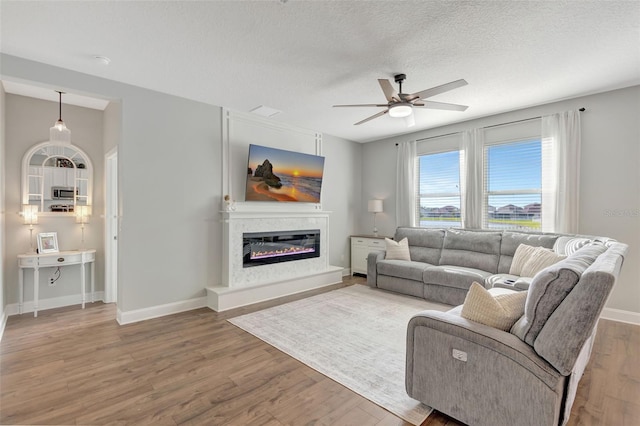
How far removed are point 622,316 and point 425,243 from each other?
2509mm

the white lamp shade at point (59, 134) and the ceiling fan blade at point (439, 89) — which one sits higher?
the ceiling fan blade at point (439, 89)

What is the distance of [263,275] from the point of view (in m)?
4.52

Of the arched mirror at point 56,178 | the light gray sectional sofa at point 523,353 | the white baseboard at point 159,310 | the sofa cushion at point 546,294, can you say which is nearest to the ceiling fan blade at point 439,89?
the light gray sectional sofa at point 523,353

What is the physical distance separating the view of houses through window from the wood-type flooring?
1802mm

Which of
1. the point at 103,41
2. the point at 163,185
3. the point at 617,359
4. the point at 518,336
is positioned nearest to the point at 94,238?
the point at 163,185

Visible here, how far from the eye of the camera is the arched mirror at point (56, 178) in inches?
153

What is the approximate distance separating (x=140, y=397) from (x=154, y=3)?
9.28 ft

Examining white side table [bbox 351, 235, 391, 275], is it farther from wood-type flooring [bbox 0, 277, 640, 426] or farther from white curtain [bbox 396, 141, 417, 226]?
wood-type flooring [bbox 0, 277, 640, 426]

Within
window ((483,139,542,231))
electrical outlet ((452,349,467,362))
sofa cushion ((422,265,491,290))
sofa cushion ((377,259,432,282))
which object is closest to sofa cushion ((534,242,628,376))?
electrical outlet ((452,349,467,362))

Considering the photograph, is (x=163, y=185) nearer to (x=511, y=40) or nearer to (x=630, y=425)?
(x=511, y=40)

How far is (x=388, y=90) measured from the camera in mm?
2846

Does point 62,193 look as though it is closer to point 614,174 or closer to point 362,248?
point 362,248

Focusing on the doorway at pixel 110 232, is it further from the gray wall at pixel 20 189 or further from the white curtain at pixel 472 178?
the white curtain at pixel 472 178

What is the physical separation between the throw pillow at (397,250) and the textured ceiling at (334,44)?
244cm
